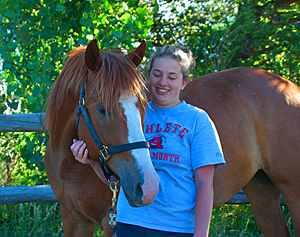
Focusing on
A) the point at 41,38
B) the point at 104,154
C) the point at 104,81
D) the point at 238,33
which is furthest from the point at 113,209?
the point at 238,33

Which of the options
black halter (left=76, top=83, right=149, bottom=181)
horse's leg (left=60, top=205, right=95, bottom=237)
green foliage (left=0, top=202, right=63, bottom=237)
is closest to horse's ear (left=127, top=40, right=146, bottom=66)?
black halter (left=76, top=83, right=149, bottom=181)

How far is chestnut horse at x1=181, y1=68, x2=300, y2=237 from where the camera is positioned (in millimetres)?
2271

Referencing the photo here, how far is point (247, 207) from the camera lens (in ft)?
12.0

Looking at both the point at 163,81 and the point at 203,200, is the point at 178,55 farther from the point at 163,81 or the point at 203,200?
the point at 203,200

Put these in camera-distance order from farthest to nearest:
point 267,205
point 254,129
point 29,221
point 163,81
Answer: point 29,221
point 267,205
point 254,129
point 163,81

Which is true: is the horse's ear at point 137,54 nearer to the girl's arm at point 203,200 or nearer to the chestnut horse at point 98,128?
the chestnut horse at point 98,128

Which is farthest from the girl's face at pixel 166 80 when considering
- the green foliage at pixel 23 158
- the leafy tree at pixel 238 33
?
the leafy tree at pixel 238 33

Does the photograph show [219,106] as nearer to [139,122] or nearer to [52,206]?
[139,122]

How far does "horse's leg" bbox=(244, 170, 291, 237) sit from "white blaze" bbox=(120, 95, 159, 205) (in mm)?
1767

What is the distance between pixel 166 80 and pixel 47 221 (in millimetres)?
2760

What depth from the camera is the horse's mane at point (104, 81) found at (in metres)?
1.39

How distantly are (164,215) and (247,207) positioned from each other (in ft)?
8.78

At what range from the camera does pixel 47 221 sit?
3.41 meters

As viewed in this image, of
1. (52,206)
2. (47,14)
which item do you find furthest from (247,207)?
(47,14)
